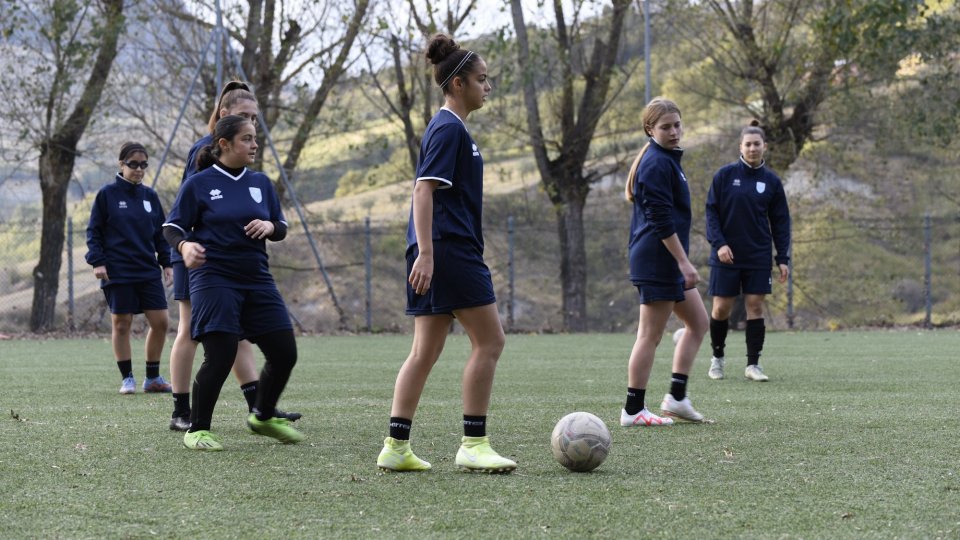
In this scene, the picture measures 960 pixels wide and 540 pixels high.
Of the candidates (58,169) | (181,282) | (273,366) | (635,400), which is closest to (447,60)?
(273,366)

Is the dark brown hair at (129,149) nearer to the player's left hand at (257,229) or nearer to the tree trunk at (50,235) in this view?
the player's left hand at (257,229)

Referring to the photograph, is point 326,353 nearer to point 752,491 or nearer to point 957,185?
point 752,491

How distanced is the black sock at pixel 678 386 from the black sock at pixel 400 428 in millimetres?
2211

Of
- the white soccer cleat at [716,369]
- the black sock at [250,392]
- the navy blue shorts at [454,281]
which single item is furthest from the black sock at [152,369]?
the navy blue shorts at [454,281]

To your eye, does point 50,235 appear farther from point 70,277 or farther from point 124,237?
point 124,237

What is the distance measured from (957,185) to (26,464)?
28.5 meters

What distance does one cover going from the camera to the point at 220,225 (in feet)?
18.5

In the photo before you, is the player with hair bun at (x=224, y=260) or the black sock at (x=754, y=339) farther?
the black sock at (x=754, y=339)

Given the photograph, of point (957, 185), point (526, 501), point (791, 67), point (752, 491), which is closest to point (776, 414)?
point (752, 491)

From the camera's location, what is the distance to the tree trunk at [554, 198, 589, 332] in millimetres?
22078

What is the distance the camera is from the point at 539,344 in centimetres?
1560

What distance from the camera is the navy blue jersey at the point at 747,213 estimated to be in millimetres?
9188

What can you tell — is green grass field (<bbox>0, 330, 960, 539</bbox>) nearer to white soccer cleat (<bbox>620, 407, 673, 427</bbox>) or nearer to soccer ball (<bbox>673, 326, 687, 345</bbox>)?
white soccer cleat (<bbox>620, 407, 673, 427</bbox>)

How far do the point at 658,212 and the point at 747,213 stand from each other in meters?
3.16
